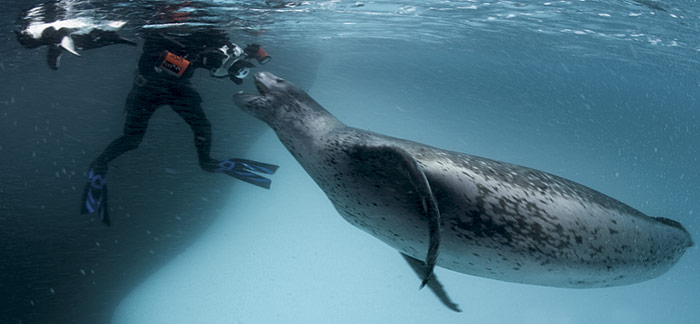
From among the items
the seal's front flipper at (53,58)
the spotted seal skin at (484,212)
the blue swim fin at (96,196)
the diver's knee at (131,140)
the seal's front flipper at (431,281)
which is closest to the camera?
the spotted seal skin at (484,212)

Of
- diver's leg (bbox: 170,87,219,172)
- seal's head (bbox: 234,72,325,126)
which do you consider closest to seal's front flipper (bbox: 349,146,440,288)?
seal's head (bbox: 234,72,325,126)

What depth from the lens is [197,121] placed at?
5.18 metres

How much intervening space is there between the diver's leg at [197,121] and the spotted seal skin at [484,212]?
8.51 ft

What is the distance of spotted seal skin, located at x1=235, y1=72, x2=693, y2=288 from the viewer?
2.42m

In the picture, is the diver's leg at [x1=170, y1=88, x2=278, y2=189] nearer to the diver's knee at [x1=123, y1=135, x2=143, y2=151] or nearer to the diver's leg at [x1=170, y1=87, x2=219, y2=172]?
the diver's leg at [x1=170, y1=87, x2=219, y2=172]

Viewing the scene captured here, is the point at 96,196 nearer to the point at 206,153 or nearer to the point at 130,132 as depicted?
the point at 130,132

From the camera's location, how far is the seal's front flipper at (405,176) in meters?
2.07

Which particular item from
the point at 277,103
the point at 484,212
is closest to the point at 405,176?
the point at 484,212

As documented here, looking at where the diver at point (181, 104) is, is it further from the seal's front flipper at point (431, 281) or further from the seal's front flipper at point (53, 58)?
the seal's front flipper at point (431, 281)

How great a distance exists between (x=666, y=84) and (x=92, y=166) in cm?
2357

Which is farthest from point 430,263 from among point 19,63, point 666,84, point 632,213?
point 666,84

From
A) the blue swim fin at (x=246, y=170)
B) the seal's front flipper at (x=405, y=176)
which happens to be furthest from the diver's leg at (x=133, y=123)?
the seal's front flipper at (x=405, y=176)

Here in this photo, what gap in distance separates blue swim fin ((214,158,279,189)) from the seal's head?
1983 mm

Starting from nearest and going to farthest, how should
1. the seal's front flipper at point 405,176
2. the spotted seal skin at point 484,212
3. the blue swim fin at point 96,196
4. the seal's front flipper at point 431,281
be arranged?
the seal's front flipper at point 405,176
the spotted seal skin at point 484,212
the seal's front flipper at point 431,281
the blue swim fin at point 96,196
